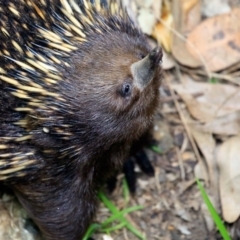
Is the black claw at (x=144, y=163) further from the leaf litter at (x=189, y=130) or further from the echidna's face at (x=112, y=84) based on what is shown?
the echidna's face at (x=112, y=84)

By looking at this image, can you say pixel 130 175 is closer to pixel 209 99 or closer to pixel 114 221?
pixel 114 221

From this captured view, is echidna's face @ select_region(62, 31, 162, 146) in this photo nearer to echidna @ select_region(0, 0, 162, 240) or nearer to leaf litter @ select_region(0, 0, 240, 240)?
echidna @ select_region(0, 0, 162, 240)

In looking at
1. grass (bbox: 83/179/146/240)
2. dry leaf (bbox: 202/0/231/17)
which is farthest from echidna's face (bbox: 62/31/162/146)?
dry leaf (bbox: 202/0/231/17)

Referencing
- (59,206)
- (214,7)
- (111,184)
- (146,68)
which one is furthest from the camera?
(214,7)

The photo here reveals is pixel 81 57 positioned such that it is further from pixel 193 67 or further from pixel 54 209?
pixel 193 67

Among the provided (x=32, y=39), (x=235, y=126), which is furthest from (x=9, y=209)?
(x=235, y=126)

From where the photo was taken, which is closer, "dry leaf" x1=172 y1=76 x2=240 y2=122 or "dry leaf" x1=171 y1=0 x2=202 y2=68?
"dry leaf" x1=172 y1=76 x2=240 y2=122

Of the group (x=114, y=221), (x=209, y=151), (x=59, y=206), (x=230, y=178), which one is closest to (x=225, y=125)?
(x=209, y=151)
